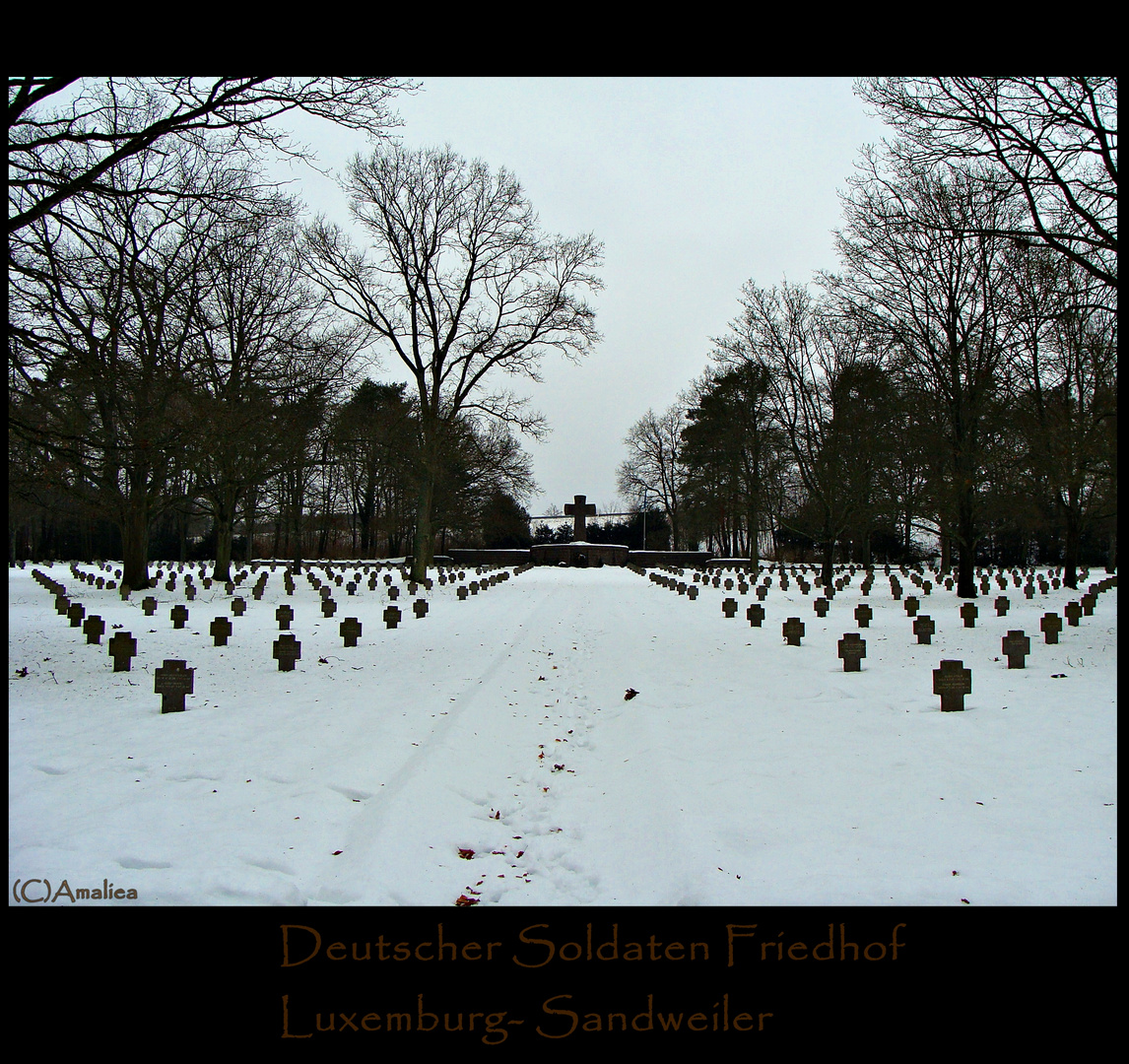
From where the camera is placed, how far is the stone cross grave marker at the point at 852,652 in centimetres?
785

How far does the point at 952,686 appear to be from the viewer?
19.5 feet

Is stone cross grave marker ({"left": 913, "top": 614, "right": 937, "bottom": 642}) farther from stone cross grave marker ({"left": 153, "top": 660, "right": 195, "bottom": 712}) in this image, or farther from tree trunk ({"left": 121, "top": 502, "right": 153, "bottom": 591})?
tree trunk ({"left": 121, "top": 502, "right": 153, "bottom": 591})

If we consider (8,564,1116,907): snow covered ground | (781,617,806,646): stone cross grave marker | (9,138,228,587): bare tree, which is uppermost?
(9,138,228,587): bare tree

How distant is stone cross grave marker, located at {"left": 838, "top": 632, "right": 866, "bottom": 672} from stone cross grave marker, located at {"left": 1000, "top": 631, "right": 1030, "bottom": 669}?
1733mm

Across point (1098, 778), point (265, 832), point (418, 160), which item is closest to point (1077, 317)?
point (1098, 778)

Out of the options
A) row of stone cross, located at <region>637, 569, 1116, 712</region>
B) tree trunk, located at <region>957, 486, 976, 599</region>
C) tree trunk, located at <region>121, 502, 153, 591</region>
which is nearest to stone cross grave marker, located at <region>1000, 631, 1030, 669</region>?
row of stone cross, located at <region>637, 569, 1116, 712</region>

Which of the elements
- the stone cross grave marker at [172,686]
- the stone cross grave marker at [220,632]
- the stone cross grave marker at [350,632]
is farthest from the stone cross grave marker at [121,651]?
the stone cross grave marker at [350,632]

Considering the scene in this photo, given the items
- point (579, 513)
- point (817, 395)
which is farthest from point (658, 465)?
point (817, 395)

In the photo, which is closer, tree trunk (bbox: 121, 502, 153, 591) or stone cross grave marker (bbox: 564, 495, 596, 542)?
tree trunk (bbox: 121, 502, 153, 591)

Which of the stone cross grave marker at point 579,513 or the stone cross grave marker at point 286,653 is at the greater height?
the stone cross grave marker at point 579,513

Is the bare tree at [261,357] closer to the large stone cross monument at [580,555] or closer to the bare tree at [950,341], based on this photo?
the bare tree at [950,341]

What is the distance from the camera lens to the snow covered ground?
298 centimetres

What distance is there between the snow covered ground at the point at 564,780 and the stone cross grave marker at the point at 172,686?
0.13 metres

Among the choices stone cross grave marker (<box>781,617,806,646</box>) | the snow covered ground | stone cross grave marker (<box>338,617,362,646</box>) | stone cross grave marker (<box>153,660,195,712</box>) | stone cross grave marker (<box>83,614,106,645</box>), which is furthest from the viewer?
stone cross grave marker (<box>781,617,806,646</box>)
